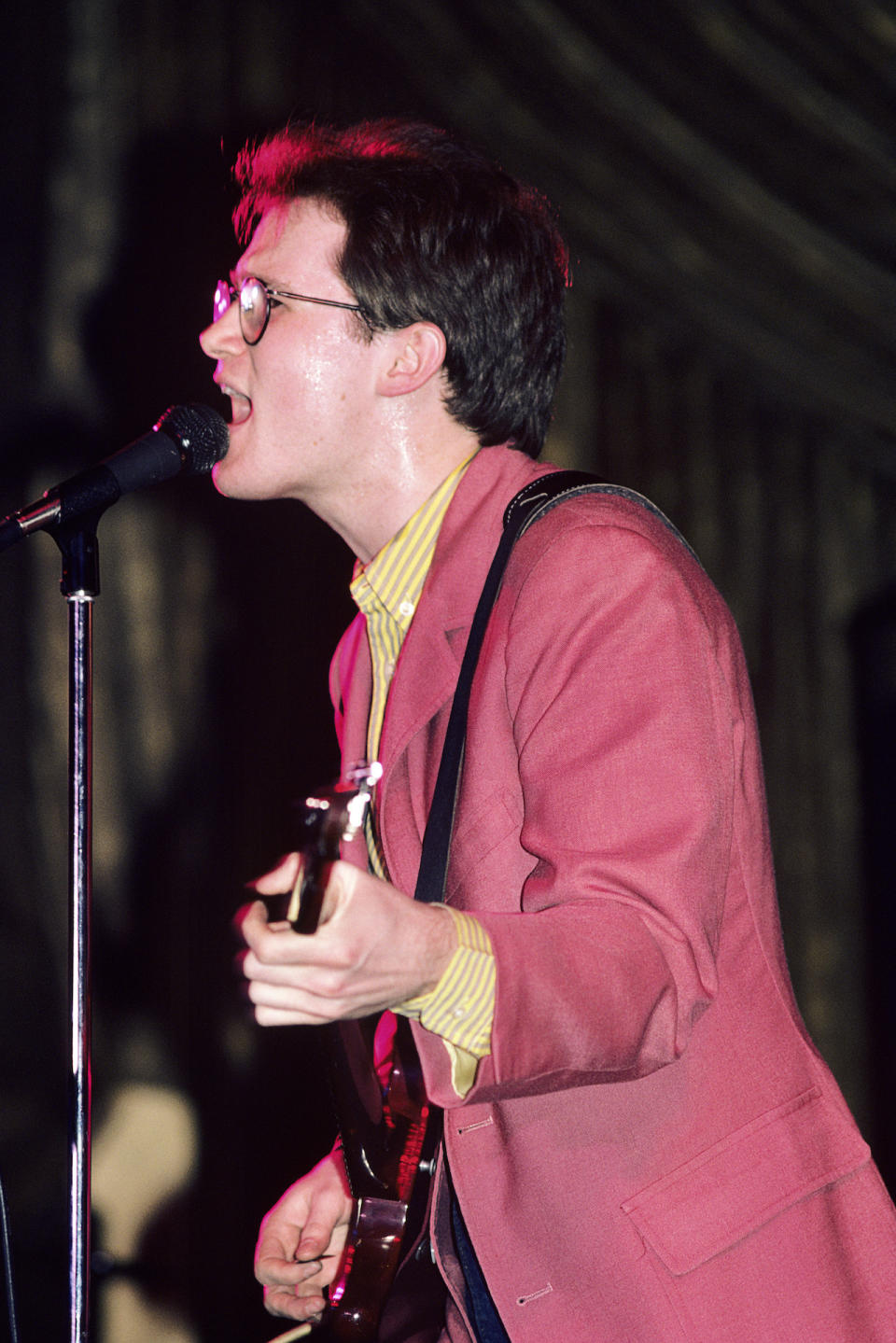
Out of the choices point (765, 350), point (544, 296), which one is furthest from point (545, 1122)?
point (765, 350)

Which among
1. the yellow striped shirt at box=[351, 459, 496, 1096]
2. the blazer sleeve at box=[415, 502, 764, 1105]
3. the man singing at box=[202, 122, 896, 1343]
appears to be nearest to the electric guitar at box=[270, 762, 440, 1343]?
the man singing at box=[202, 122, 896, 1343]

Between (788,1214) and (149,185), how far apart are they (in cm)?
329

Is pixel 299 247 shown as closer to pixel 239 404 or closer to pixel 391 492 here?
pixel 239 404

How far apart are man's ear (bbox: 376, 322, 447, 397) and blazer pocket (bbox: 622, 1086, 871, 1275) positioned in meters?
1.24

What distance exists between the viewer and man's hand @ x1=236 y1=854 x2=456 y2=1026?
37.5 inches

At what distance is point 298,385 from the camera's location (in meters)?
2.04

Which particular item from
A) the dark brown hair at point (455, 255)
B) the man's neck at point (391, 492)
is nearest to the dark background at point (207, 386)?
the dark brown hair at point (455, 255)

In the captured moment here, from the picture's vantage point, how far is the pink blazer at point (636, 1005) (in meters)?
1.18

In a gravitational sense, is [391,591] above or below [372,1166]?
above

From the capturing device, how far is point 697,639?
135cm

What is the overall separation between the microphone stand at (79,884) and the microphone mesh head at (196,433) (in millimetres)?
182

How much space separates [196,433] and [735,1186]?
3.77 ft

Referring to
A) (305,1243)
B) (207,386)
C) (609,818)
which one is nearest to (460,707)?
(609,818)

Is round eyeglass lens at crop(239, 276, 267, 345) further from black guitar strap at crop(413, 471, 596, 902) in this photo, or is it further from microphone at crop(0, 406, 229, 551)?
black guitar strap at crop(413, 471, 596, 902)
